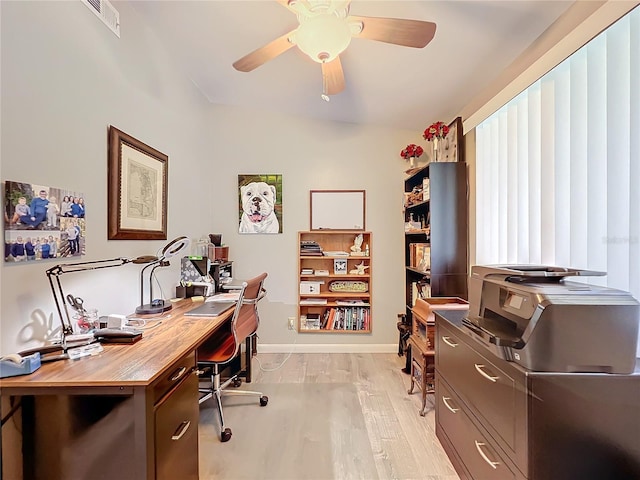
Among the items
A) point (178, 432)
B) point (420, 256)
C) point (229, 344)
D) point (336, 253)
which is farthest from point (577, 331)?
point (336, 253)

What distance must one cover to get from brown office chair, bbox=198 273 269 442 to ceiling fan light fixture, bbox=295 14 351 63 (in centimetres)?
136

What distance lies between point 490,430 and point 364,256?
2.11 m

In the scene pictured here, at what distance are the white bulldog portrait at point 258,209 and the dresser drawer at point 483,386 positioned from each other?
6.86 feet

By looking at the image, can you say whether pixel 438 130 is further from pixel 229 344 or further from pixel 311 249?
pixel 229 344

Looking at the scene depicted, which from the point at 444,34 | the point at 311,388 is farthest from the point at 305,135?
the point at 311,388

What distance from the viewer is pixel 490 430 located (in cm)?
123

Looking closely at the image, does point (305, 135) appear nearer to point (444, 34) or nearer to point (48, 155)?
point (444, 34)

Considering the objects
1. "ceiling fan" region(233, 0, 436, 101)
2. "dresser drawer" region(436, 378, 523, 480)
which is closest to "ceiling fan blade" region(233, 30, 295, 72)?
"ceiling fan" region(233, 0, 436, 101)

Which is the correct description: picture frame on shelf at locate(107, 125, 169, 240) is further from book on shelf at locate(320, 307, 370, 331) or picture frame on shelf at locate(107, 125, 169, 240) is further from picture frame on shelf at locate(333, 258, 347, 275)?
book on shelf at locate(320, 307, 370, 331)

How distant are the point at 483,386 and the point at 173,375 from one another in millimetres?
1279

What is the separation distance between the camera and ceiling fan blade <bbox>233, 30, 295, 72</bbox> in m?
1.55

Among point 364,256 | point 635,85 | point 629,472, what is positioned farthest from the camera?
point 364,256

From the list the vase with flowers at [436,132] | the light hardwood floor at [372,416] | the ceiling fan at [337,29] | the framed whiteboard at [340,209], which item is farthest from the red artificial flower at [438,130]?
the light hardwood floor at [372,416]

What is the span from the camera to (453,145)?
8.58 feet
